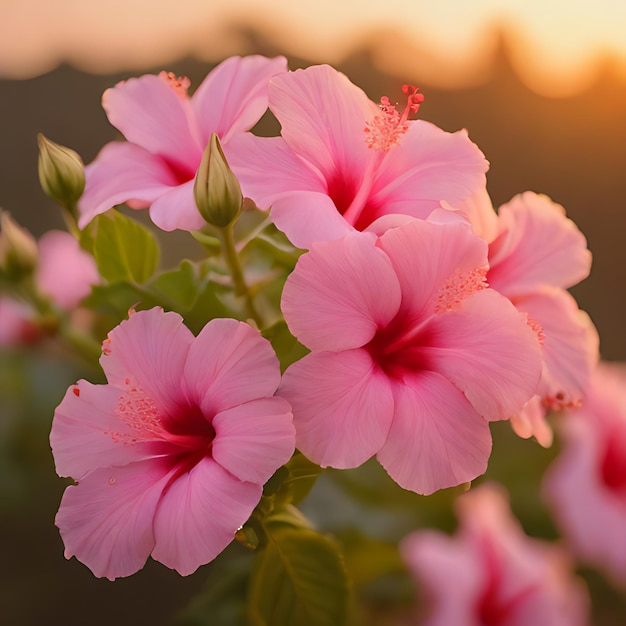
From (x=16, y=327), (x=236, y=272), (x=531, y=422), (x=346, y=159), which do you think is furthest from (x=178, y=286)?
(x=16, y=327)

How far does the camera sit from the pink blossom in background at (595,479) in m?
0.95

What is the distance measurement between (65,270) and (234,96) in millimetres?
528

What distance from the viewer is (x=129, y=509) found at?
447 millimetres

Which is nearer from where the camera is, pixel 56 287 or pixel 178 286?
pixel 178 286

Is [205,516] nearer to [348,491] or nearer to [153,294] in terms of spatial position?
[153,294]

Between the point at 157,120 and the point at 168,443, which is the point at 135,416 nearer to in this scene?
the point at 168,443

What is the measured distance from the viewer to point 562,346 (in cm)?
55

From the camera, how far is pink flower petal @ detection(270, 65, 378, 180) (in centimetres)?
48

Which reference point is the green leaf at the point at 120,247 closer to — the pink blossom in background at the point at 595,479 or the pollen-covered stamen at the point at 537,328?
the pollen-covered stamen at the point at 537,328

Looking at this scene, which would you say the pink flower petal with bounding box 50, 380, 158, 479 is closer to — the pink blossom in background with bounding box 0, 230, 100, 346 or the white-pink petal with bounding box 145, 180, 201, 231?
the white-pink petal with bounding box 145, 180, 201, 231

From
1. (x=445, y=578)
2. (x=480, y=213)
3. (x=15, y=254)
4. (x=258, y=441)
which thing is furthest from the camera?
(x=445, y=578)

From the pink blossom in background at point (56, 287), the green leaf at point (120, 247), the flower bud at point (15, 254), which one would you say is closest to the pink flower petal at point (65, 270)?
the pink blossom in background at point (56, 287)

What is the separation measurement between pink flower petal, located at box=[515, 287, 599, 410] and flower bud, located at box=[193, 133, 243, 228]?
0.22m

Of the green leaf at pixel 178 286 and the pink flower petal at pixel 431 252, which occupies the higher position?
the pink flower petal at pixel 431 252
